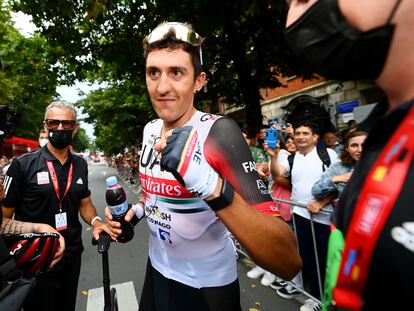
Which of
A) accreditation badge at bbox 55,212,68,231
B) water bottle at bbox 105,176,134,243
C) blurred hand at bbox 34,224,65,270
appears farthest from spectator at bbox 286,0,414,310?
accreditation badge at bbox 55,212,68,231

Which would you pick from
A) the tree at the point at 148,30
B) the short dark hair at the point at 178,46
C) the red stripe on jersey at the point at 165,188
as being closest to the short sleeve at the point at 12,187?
the red stripe on jersey at the point at 165,188

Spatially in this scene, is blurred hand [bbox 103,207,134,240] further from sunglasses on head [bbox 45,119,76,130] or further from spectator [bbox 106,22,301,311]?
sunglasses on head [bbox 45,119,76,130]

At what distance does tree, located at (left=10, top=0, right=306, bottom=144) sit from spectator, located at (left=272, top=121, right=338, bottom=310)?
3.83 m

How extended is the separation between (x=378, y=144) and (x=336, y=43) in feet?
1.04

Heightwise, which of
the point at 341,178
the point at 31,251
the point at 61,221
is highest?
the point at 341,178

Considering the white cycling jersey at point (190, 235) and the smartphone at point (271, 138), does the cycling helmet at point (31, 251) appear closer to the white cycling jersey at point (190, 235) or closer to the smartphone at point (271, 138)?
the white cycling jersey at point (190, 235)

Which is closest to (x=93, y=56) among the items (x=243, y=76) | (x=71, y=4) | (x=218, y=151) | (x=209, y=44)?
(x=71, y=4)

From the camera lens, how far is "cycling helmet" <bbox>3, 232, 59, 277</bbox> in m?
2.02

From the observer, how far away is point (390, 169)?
2.33 feet

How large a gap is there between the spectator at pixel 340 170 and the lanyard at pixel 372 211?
9.56 feet

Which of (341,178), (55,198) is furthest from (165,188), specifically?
(341,178)

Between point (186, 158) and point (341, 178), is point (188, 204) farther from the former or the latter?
point (341, 178)

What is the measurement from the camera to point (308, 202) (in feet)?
12.8

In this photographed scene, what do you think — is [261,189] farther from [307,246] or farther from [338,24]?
[307,246]
